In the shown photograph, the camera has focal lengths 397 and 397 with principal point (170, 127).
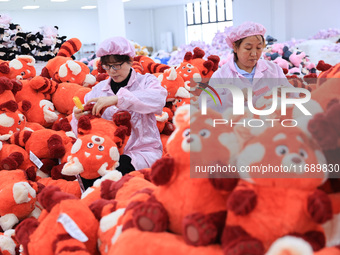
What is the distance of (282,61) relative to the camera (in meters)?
3.83

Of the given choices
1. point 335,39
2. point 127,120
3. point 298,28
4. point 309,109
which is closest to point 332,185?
point 309,109

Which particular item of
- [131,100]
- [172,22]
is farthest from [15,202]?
[172,22]

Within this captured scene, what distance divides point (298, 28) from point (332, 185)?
9792 millimetres

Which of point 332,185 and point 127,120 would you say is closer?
point 332,185

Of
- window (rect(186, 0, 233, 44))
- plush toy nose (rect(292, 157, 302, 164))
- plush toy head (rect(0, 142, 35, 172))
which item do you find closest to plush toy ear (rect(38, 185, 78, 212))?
plush toy nose (rect(292, 157, 302, 164))

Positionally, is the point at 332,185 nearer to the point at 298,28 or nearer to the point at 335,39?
the point at 335,39

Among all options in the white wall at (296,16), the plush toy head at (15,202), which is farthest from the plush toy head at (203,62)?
the white wall at (296,16)

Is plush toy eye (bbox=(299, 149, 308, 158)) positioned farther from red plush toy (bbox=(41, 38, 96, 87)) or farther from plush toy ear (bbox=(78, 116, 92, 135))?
red plush toy (bbox=(41, 38, 96, 87))

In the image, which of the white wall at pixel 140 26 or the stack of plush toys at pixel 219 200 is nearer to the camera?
the stack of plush toys at pixel 219 200

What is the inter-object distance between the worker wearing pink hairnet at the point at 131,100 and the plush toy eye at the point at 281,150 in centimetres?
113

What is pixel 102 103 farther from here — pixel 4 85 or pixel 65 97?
pixel 65 97

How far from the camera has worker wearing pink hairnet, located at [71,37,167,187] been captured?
1851mm

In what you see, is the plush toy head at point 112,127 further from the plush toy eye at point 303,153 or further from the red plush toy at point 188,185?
the plush toy eye at point 303,153

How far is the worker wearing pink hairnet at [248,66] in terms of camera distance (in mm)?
2197
